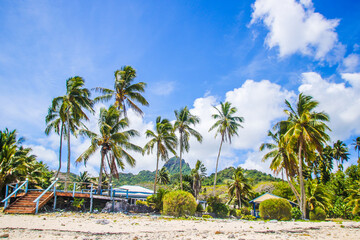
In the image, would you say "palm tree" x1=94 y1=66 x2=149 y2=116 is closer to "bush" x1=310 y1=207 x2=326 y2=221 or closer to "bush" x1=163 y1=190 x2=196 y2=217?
"bush" x1=163 y1=190 x2=196 y2=217

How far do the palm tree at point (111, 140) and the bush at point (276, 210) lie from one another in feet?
41.2

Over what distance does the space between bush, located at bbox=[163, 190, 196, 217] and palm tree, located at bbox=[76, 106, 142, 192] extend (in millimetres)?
6969

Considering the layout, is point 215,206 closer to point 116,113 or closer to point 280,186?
point 116,113

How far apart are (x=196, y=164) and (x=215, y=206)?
22038 millimetres

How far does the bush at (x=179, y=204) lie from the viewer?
1642 centimetres

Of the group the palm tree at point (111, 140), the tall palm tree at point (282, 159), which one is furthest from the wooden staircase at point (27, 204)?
the tall palm tree at point (282, 159)

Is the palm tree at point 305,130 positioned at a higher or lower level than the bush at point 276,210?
higher

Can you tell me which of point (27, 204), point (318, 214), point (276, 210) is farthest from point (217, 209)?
point (27, 204)

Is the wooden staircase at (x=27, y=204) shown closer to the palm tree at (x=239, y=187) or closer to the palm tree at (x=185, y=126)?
the palm tree at (x=185, y=126)

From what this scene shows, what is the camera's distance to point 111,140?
70.3 ft

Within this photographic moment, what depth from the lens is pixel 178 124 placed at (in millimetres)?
31203

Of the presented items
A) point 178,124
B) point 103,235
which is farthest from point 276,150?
point 103,235

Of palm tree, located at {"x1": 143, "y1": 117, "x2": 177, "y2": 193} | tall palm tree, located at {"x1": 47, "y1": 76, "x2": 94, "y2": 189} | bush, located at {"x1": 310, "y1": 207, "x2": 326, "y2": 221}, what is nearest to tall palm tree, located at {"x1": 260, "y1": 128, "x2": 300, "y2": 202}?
bush, located at {"x1": 310, "y1": 207, "x2": 326, "y2": 221}

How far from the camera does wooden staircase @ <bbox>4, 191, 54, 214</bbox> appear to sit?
1344 cm
